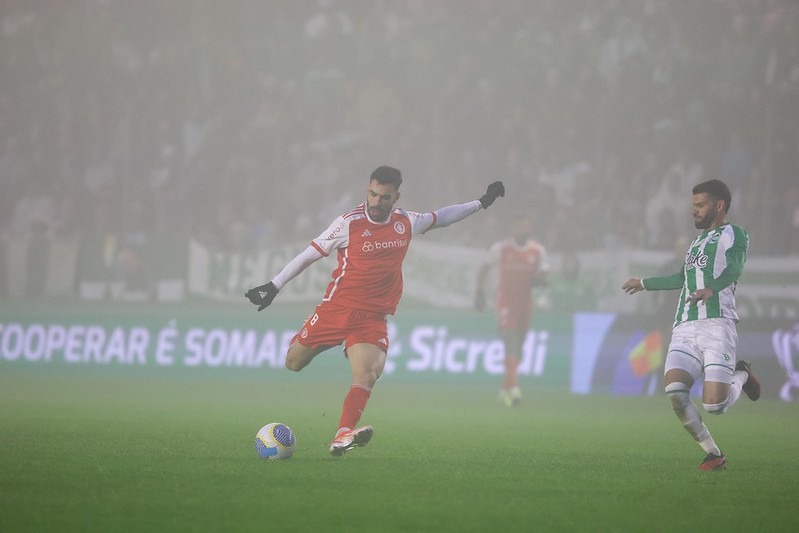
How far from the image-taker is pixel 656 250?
18.2m

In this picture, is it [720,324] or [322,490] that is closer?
[322,490]

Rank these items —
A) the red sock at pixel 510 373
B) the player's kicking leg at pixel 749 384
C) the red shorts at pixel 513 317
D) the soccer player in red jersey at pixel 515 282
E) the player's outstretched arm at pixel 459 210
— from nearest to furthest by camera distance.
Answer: the player's kicking leg at pixel 749 384 < the player's outstretched arm at pixel 459 210 < the red sock at pixel 510 373 < the soccer player in red jersey at pixel 515 282 < the red shorts at pixel 513 317

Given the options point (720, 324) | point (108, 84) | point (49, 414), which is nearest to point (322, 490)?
point (720, 324)

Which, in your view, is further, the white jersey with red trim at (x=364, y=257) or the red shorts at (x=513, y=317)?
the red shorts at (x=513, y=317)

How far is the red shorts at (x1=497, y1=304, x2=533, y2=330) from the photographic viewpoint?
55.3 feet

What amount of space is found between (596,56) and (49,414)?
1247 cm

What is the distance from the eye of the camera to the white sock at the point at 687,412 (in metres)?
8.26

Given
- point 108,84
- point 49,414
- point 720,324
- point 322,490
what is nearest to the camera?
point 322,490

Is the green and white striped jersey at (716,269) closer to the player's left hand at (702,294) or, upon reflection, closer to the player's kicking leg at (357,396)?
the player's left hand at (702,294)

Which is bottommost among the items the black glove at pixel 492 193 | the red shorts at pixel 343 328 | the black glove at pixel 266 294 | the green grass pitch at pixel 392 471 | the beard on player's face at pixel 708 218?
the green grass pitch at pixel 392 471

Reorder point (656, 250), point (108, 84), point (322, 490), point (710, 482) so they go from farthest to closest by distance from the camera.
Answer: point (108, 84) < point (656, 250) < point (710, 482) < point (322, 490)

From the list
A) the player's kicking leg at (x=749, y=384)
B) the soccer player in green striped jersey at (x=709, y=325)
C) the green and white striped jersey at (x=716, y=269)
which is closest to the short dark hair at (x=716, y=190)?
the soccer player in green striped jersey at (x=709, y=325)

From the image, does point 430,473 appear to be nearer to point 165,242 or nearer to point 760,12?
point 165,242

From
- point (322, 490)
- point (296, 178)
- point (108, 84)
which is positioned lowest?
point (322, 490)
